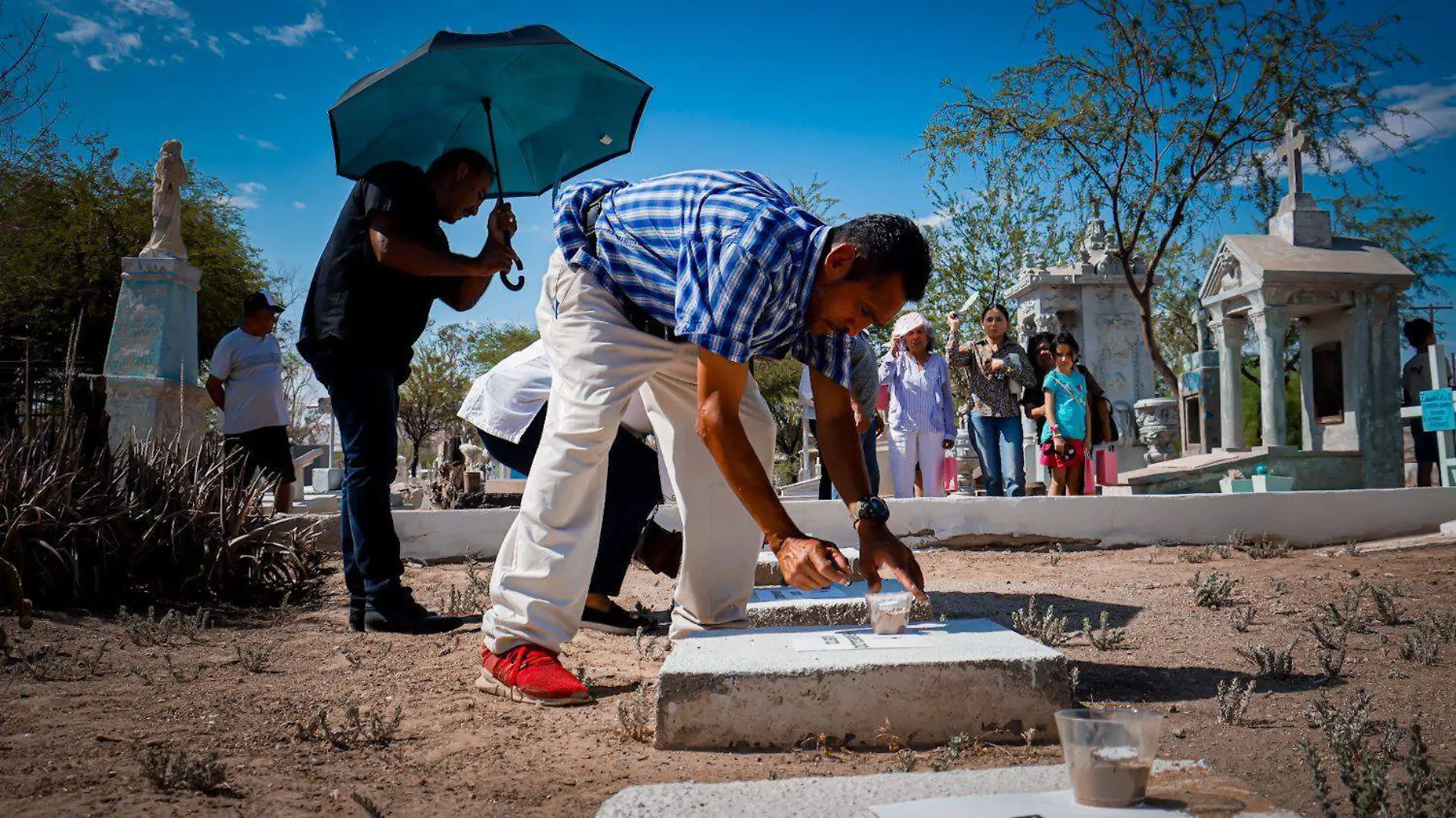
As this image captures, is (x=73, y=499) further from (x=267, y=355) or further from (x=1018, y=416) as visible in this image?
(x=1018, y=416)

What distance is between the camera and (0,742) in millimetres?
2354

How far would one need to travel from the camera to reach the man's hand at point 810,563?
2363mm

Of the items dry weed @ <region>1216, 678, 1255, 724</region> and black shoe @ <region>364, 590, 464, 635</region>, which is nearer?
dry weed @ <region>1216, 678, 1255, 724</region>

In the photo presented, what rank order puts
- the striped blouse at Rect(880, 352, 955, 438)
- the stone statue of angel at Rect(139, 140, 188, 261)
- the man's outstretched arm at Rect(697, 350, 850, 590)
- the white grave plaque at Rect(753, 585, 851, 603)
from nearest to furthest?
the man's outstretched arm at Rect(697, 350, 850, 590)
the white grave plaque at Rect(753, 585, 851, 603)
the striped blouse at Rect(880, 352, 955, 438)
the stone statue of angel at Rect(139, 140, 188, 261)

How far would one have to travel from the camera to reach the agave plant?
411 centimetres

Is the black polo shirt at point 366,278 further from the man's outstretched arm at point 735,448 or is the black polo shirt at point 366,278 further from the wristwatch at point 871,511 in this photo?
the wristwatch at point 871,511

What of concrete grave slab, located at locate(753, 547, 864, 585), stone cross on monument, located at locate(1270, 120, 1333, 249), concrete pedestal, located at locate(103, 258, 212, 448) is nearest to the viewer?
concrete grave slab, located at locate(753, 547, 864, 585)

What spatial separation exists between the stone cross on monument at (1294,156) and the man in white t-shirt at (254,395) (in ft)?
38.0

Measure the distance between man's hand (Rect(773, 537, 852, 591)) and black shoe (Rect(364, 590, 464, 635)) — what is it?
1.97 metres

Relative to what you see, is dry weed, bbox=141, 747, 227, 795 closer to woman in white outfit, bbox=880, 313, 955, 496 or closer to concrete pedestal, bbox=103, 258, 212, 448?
woman in white outfit, bbox=880, 313, 955, 496

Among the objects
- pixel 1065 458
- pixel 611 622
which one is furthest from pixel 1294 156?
pixel 611 622

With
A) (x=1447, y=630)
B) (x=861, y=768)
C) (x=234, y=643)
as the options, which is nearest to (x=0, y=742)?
(x=234, y=643)

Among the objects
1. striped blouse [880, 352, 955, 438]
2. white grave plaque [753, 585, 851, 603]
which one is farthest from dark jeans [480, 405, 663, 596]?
striped blouse [880, 352, 955, 438]

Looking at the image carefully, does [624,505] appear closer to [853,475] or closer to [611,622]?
[611,622]
